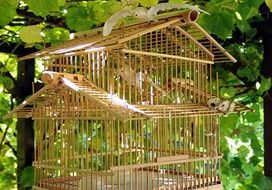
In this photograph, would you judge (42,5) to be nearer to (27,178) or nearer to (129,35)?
(129,35)

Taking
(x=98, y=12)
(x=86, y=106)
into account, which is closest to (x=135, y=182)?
(x=86, y=106)

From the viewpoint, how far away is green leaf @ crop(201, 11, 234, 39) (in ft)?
3.13

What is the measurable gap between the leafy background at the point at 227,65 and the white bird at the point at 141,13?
17 centimetres

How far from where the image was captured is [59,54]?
0.78 m

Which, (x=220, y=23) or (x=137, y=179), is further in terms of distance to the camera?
(x=220, y=23)

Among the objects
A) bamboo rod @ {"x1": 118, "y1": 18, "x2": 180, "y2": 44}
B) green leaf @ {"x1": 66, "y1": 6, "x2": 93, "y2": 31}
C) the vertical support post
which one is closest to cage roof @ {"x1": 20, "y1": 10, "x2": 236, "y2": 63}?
→ bamboo rod @ {"x1": 118, "y1": 18, "x2": 180, "y2": 44}

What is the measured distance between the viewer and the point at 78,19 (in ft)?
3.33

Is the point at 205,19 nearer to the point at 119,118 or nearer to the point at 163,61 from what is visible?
the point at 163,61

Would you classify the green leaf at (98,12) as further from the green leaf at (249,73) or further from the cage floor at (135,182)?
the green leaf at (249,73)

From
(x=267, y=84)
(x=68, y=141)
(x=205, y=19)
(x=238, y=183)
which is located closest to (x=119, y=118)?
(x=68, y=141)

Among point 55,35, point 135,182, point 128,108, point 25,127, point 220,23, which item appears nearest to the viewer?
point 128,108

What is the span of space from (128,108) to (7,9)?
0.83 feet

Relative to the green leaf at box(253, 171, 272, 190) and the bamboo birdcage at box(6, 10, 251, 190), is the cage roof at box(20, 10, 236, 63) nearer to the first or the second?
the bamboo birdcage at box(6, 10, 251, 190)

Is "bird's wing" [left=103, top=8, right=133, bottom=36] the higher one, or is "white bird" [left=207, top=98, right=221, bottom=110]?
"bird's wing" [left=103, top=8, right=133, bottom=36]
